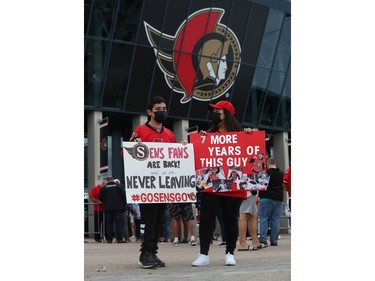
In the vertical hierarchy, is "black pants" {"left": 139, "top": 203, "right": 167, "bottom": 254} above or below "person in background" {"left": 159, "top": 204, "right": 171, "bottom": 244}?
above

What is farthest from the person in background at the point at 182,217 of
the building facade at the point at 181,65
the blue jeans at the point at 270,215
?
the building facade at the point at 181,65

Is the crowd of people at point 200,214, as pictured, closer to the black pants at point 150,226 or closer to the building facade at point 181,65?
the black pants at point 150,226

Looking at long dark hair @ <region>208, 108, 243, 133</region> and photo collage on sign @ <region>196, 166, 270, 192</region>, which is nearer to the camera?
photo collage on sign @ <region>196, 166, 270, 192</region>

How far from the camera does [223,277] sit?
7562 mm

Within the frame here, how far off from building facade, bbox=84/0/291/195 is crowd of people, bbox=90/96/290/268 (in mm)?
6244

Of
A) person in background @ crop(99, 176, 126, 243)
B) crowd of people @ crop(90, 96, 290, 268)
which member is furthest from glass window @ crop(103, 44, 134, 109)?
person in background @ crop(99, 176, 126, 243)

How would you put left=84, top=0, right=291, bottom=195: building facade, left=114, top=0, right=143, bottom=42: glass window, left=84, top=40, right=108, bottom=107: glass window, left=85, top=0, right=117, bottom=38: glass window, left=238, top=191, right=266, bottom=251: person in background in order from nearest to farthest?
left=238, top=191, right=266, bottom=251: person in background < left=85, top=0, right=117, bottom=38: glass window < left=84, top=40, right=108, bottom=107: glass window < left=114, top=0, right=143, bottom=42: glass window < left=84, top=0, right=291, bottom=195: building facade

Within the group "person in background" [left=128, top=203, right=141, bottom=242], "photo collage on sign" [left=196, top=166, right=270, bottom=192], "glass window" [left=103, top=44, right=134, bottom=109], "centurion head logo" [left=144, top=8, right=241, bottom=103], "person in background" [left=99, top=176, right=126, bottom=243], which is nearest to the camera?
"photo collage on sign" [left=196, top=166, right=270, bottom=192]

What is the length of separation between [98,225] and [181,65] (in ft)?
30.5

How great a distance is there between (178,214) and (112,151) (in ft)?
43.1

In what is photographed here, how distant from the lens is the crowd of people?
9109mm

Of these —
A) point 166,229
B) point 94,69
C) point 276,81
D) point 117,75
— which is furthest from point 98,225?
point 276,81

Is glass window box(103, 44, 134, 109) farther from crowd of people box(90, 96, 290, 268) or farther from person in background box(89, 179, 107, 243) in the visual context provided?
person in background box(89, 179, 107, 243)
